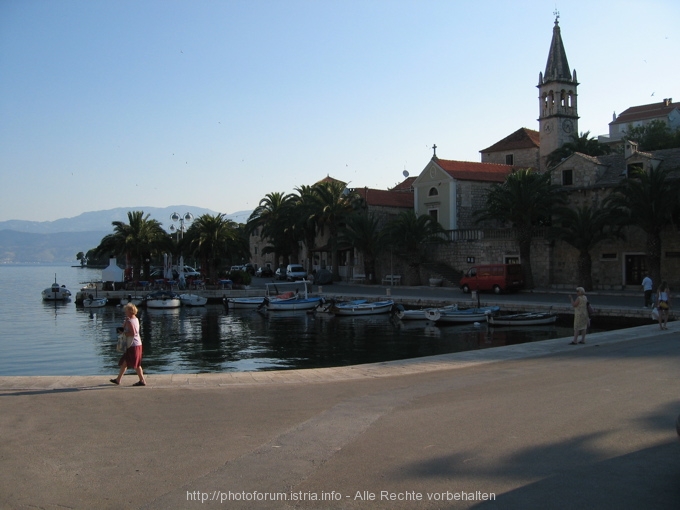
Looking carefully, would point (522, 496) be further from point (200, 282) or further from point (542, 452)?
point (200, 282)

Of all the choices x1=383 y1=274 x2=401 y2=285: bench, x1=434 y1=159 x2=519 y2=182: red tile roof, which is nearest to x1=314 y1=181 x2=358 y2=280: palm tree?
x1=383 y1=274 x2=401 y2=285: bench

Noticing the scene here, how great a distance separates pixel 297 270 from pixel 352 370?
166ft

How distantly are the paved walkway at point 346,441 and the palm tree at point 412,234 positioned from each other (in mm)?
38528

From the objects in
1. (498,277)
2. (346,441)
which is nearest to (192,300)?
(498,277)

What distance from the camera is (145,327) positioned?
3741cm

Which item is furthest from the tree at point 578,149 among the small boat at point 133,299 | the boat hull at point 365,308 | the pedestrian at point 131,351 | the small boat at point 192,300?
the pedestrian at point 131,351

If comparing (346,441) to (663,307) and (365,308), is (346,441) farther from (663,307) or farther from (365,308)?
(365,308)

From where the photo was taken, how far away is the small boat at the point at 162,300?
49406 millimetres

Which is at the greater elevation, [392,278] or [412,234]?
[412,234]

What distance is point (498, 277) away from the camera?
44.0 metres

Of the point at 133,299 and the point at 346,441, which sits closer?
the point at 346,441

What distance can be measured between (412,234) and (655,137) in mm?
33831

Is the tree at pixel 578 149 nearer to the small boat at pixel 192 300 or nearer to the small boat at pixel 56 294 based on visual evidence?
the small boat at pixel 192 300

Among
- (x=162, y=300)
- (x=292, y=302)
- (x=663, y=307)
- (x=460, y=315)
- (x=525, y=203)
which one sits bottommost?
(x=460, y=315)
